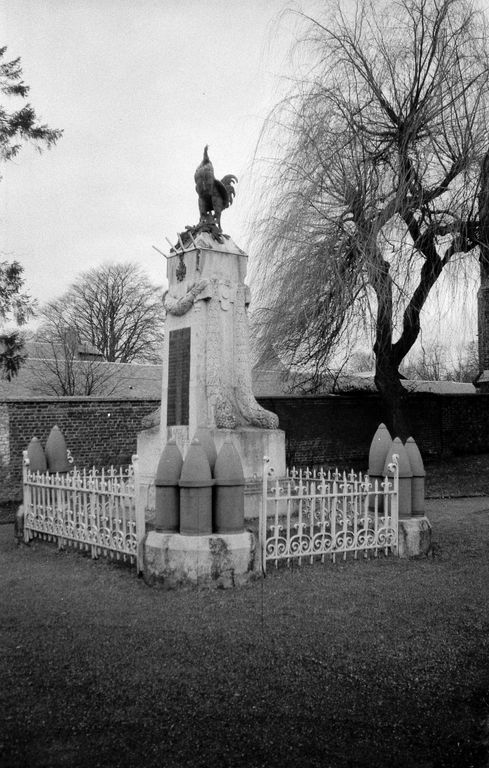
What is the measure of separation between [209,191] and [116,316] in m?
33.8

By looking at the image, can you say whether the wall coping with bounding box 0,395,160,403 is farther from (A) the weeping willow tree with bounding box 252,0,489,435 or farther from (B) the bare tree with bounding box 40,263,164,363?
(B) the bare tree with bounding box 40,263,164,363

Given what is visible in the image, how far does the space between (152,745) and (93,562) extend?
14.1 feet

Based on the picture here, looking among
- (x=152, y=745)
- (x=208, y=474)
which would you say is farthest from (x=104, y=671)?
(x=208, y=474)

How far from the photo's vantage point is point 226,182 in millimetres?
10109

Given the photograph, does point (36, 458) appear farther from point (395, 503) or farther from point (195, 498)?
point (395, 503)

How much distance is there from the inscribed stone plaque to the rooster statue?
1.70 meters

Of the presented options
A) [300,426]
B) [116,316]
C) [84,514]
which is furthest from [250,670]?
[116,316]

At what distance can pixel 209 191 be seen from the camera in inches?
388

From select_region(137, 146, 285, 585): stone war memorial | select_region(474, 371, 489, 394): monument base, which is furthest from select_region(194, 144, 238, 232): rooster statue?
select_region(474, 371, 489, 394): monument base

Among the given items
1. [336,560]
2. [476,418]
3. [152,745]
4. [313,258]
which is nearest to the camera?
[152,745]

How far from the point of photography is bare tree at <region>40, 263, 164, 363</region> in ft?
139

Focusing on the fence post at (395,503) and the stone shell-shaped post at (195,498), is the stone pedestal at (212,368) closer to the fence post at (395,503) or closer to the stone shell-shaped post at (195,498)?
the fence post at (395,503)

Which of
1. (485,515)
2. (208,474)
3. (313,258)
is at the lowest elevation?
(485,515)

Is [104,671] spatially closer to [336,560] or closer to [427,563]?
[336,560]
